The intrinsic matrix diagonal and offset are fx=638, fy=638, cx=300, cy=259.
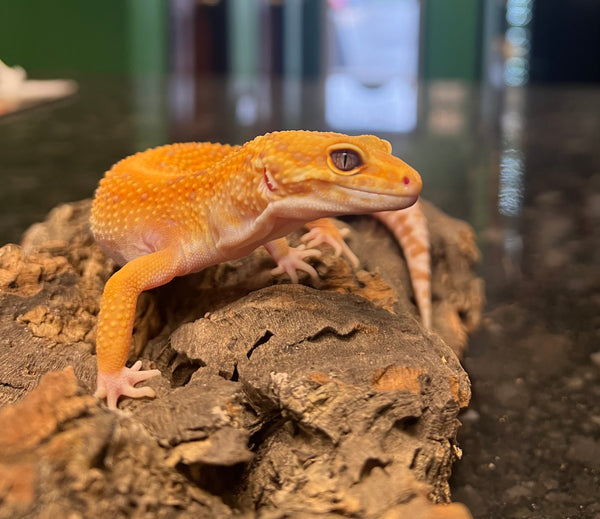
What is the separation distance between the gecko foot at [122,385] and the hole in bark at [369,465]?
0.55 metres

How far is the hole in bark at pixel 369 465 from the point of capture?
1.27 m

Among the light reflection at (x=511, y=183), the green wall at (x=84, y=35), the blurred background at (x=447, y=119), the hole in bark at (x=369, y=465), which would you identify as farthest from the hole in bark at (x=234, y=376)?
the light reflection at (x=511, y=183)

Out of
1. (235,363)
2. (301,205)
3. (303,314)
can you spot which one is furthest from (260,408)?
(301,205)

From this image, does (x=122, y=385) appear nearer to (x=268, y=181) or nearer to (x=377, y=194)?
(x=268, y=181)

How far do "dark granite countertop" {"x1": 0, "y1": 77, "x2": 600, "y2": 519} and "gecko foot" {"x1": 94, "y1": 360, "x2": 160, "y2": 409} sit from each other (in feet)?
2.74

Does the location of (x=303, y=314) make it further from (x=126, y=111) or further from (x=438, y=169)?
(x=126, y=111)

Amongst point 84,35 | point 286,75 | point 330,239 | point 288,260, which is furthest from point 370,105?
point 288,260

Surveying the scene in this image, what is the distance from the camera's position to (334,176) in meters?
1.45

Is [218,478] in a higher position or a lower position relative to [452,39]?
lower

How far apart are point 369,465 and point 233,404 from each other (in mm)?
321

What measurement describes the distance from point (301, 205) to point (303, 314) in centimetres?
30

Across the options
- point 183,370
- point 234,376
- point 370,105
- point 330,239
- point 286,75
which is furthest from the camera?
point 286,75

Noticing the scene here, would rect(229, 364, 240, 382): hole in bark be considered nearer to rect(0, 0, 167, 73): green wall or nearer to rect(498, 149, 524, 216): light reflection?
rect(0, 0, 167, 73): green wall

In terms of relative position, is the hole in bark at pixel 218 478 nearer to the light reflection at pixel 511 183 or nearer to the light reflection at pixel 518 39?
the light reflection at pixel 511 183
